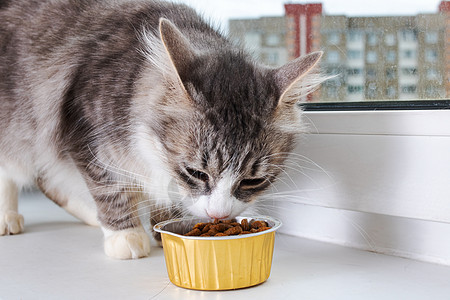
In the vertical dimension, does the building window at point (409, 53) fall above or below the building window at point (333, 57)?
below

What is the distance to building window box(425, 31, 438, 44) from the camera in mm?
1325

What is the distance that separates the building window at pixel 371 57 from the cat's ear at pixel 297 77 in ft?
1.01

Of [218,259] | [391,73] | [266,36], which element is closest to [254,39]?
[266,36]

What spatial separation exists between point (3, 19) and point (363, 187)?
3.70 feet

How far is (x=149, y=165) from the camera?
1.31 meters

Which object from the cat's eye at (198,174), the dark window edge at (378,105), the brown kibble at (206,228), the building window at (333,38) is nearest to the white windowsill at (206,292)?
the brown kibble at (206,228)

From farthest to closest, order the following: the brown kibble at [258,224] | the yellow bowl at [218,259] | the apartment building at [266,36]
Result: the apartment building at [266,36] → the brown kibble at [258,224] → the yellow bowl at [218,259]

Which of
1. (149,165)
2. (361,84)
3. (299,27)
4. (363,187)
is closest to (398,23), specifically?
(361,84)

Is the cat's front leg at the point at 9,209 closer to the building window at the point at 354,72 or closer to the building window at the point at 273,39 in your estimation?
the building window at the point at 273,39

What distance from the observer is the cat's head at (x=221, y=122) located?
1.09 meters

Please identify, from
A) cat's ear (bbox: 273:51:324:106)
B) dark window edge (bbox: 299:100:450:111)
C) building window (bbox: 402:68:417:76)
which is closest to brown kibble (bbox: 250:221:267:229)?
cat's ear (bbox: 273:51:324:106)

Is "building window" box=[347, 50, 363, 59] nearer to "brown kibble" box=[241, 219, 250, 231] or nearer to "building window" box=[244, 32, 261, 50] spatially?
"building window" box=[244, 32, 261, 50]

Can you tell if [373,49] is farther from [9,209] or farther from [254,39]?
[9,209]

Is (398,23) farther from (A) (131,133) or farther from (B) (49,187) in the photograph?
(B) (49,187)
